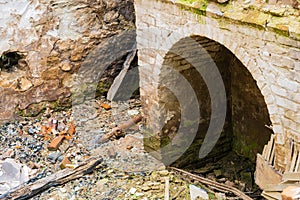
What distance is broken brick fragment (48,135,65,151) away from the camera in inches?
274

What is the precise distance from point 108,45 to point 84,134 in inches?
65.3

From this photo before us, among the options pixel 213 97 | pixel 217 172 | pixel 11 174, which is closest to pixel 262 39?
pixel 213 97

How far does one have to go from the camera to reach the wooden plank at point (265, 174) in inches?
177

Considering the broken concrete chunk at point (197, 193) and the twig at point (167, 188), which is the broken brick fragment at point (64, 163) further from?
the broken concrete chunk at point (197, 193)

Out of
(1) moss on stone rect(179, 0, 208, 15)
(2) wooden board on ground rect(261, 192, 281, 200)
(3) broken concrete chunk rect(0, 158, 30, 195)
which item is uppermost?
(1) moss on stone rect(179, 0, 208, 15)

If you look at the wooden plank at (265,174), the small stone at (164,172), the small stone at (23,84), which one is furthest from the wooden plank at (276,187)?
the small stone at (23,84)

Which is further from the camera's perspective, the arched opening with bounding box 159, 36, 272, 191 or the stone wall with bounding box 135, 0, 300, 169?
the arched opening with bounding box 159, 36, 272, 191

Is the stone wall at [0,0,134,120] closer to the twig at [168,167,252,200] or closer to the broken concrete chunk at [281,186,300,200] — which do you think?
the twig at [168,167,252,200]

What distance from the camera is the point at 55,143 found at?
7000 mm

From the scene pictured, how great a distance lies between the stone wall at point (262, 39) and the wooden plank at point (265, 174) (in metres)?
0.10

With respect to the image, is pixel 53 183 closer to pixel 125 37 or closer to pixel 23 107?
pixel 23 107

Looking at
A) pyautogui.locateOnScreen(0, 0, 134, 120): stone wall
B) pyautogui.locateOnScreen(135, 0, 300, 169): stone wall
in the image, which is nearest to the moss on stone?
pyautogui.locateOnScreen(135, 0, 300, 169): stone wall

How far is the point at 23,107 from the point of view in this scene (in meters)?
7.74

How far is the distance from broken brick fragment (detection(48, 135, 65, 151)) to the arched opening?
5.31ft
